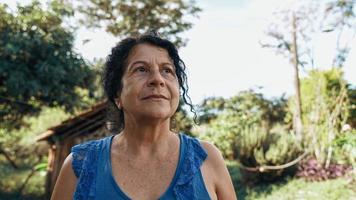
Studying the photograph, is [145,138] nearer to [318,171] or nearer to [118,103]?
[118,103]

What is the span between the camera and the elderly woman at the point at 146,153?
1.71 meters

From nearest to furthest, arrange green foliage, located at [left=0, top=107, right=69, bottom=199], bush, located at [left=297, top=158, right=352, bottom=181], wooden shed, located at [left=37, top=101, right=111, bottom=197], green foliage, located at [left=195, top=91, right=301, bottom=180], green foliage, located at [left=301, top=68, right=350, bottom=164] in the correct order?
bush, located at [left=297, top=158, right=352, bottom=181] → green foliage, located at [left=301, top=68, right=350, bottom=164] → green foliage, located at [left=195, top=91, right=301, bottom=180] → wooden shed, located at [left=37, top=101, right=111, bottom=197] → green foliage, located at [left=0, top=107, right=69, bottom=199]

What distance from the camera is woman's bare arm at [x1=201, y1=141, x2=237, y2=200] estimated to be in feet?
5.93

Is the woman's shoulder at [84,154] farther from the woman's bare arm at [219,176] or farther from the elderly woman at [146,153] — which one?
the woman's bare arm at [219,176]

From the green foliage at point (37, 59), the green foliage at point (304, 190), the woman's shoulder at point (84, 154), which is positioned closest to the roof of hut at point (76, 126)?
the green foliage at point (37, 59)

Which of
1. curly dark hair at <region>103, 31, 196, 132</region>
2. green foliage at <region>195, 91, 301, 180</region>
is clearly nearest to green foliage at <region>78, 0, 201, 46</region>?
green foliage at <region>195, 91, 301, 180</region>

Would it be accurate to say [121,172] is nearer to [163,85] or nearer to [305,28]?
[163,85]

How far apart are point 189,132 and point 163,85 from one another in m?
11.8

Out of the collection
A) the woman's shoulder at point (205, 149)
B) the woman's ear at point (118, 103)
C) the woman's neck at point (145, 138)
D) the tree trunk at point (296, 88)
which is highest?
the tree trunk at point (296, 88)

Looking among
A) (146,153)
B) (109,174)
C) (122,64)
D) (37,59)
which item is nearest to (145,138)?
(146,153)

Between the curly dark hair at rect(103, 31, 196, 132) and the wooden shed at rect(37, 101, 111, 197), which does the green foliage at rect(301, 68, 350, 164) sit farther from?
the curly dark hair at rect(103, 31, 196, 132)

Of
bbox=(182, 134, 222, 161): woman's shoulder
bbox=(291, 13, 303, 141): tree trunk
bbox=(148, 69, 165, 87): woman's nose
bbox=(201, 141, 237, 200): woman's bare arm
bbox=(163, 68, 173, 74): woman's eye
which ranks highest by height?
bbox=(291, 13, 303, 141): tree trunk

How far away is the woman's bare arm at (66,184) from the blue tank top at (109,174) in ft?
A: 0.08

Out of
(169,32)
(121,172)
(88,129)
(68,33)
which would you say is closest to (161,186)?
(121,172)
